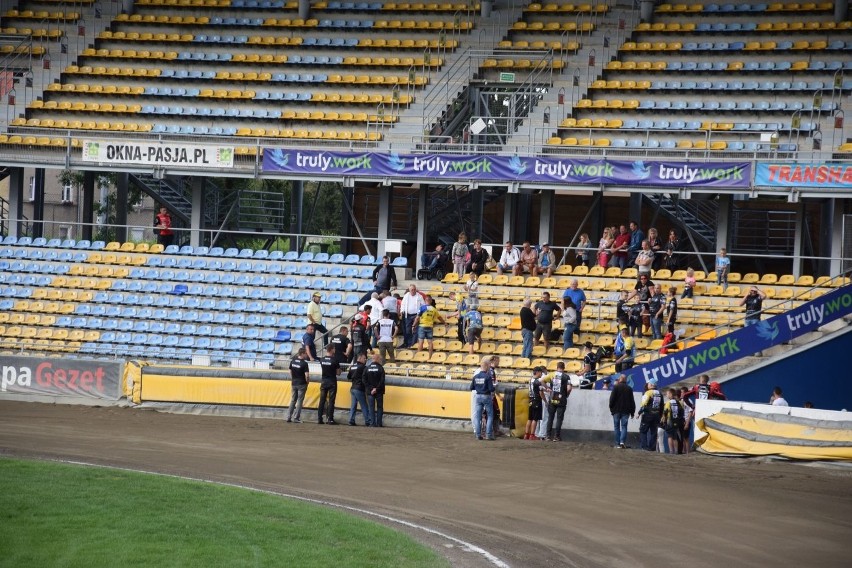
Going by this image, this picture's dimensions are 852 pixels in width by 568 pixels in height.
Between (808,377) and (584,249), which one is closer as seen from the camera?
(808,377)

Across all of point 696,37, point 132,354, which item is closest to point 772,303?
point 696,37

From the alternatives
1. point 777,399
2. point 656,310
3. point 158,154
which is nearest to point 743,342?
point 656,310

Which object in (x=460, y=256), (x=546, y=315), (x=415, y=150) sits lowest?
(x=546, y=315)

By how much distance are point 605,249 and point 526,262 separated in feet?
6.23

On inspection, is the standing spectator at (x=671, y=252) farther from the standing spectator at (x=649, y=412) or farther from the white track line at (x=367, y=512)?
the white track line at (x=367, y=512)

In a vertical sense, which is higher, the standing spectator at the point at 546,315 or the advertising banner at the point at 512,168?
the advertising banner at the point at 512,168

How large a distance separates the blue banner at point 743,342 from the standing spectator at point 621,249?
545cm

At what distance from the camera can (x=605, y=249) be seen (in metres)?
30.4

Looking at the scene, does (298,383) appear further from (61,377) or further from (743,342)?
(743,342)

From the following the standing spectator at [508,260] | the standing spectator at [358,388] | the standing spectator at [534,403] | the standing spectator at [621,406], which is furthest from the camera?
the standing spectator at [508,260]

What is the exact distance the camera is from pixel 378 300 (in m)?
28.9

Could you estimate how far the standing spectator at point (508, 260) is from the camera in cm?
3074

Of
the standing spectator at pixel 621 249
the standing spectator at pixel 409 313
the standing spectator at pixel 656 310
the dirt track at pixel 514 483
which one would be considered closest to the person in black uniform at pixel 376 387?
the dirt track at pixel 514 483

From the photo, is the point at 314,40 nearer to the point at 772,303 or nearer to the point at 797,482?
the point at 772,303
